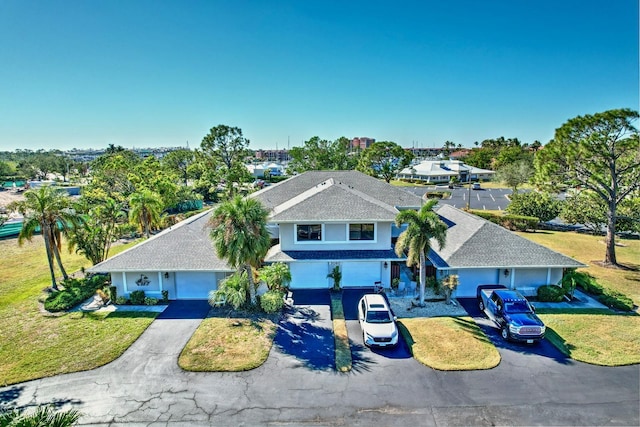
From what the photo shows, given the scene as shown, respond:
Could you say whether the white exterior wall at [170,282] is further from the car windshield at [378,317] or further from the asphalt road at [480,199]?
the asphalt road at [480,199]

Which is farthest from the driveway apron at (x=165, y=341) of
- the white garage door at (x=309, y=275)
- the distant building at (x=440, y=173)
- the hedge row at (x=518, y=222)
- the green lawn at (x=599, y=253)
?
the distant building at (x=440, y=173)

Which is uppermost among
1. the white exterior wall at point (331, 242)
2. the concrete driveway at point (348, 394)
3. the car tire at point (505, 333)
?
the white exterior wall at point (331, 242)

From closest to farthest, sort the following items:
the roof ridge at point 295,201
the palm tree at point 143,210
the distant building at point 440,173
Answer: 1. the roof ridge at point 295,201
2. the palm tree at point 143,210
3. the distant building at point 440,173

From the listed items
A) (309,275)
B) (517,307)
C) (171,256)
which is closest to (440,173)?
(309,275)

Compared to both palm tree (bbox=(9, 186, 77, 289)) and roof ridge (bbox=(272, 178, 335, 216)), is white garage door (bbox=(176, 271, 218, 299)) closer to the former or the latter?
roof ridge (bbox=(272, 178, 335, 216))

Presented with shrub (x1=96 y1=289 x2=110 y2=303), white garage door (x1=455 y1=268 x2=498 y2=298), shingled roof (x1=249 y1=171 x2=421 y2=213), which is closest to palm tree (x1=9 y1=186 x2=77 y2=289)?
shrub (x1=96 y1=289 x2=110 y2=303)

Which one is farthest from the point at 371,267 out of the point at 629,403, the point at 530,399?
the point at 629,403

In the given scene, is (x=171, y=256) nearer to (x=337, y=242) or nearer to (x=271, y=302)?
(x=271, y=302)
